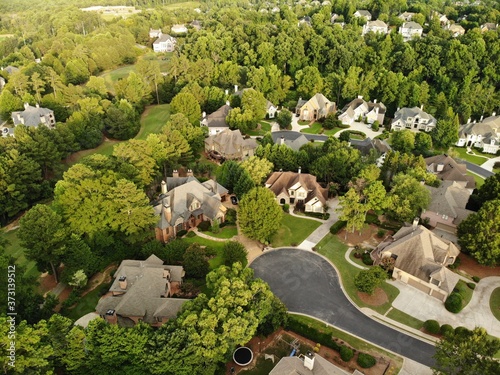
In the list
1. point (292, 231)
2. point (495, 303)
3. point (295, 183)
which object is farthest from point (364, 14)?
point (495, 303)

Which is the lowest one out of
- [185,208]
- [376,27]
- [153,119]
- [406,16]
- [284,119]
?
[153,119]

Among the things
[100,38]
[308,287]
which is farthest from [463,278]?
[100,38]

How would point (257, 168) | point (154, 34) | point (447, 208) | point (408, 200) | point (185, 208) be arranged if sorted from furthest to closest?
point (154, 34)
point (257, 168)
point (185, 208)
point (447, 208)
point (408, 200)

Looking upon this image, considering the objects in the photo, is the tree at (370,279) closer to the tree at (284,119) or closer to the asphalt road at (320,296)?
the asphalt road at (320,296)

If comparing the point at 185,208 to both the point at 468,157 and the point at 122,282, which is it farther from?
the point at 468,157

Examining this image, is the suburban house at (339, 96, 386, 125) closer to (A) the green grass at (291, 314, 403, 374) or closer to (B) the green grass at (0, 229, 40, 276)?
(A) the green grass at (291, 314, 403, 374)
